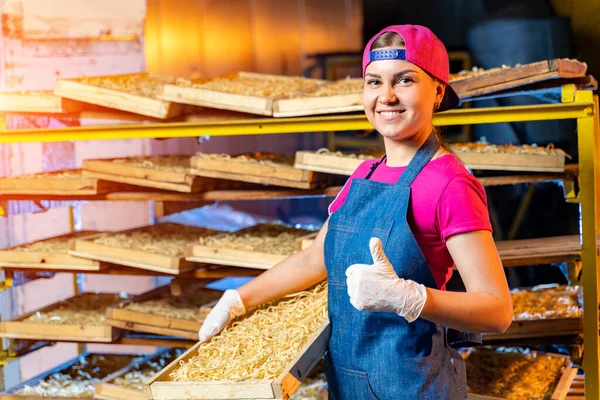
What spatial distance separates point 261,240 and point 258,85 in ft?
3.18

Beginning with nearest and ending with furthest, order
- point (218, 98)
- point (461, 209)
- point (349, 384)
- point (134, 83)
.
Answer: point (461, 209) → point (349, 384) → point (218, 98) → point (134, 83)

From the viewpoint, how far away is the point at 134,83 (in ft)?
15.1

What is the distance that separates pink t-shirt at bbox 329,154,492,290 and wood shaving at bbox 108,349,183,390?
2.26 metres

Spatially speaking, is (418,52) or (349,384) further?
(349,384)

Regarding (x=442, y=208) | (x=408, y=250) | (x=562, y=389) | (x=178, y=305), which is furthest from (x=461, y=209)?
(x=178, y=305)

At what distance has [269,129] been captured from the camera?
3.92 meters

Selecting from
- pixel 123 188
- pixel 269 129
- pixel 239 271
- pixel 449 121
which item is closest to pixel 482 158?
pixel 449 121

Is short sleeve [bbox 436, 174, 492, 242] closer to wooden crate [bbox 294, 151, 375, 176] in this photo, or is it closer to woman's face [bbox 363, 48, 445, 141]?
woman's face [bbox 363, 48, 445, 141]

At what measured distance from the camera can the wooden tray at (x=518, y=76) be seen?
3406 mm

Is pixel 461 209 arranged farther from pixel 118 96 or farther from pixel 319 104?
pixel 118 96

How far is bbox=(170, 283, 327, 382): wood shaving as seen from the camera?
243cm

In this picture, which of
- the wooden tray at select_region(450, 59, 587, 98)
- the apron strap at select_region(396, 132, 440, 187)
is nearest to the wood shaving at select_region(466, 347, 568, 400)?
the wooden tray at select_region(450, 59, 587, 98)

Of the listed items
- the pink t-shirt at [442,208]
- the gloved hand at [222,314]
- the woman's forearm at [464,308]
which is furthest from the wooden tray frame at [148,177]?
the woman's forearm at [464,308]

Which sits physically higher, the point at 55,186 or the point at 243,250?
the point at 55,186
